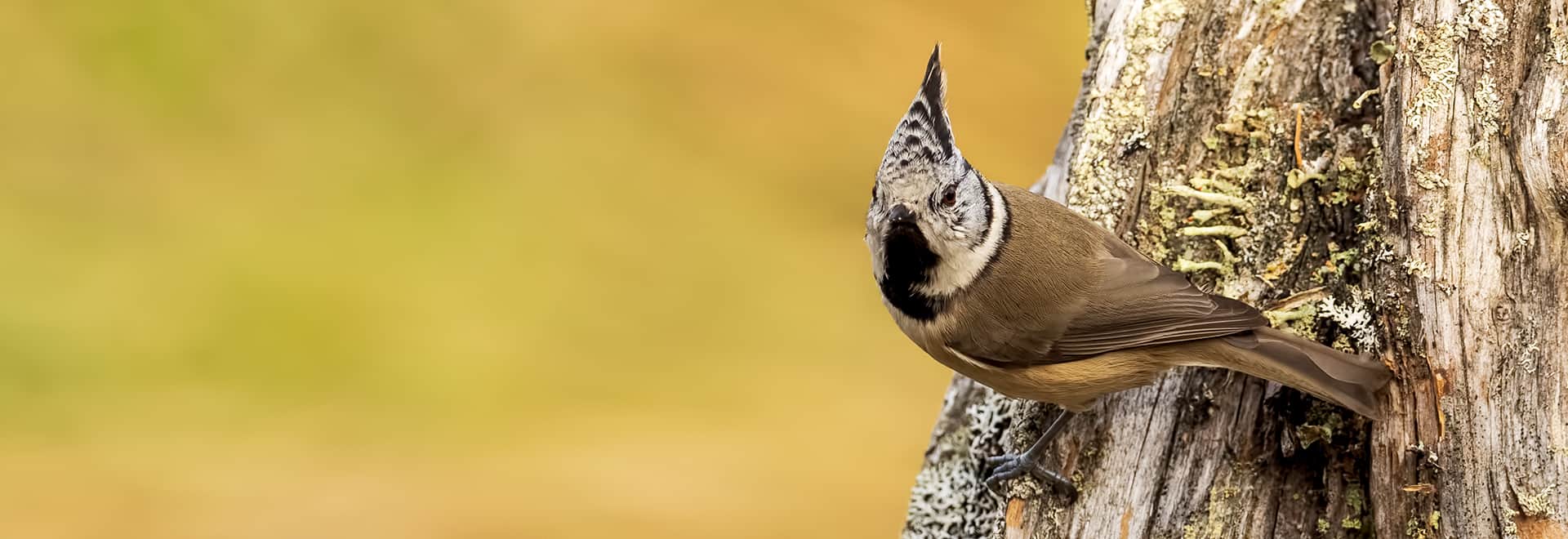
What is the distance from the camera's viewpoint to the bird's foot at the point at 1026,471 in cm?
263

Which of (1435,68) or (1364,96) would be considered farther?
(1364,96)

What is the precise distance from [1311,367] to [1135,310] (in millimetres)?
428

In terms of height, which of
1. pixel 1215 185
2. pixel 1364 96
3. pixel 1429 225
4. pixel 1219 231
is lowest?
pixel 1429 225

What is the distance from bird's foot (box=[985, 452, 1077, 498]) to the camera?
2.63 metres

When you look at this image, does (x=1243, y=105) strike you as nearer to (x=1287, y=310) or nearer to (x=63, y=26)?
(x=1287, y=310)

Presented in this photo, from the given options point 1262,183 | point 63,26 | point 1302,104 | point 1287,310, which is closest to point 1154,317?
point 1287,310

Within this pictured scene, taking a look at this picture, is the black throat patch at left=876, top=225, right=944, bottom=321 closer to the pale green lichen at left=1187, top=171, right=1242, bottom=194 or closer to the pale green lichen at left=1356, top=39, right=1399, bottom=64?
the pale green lichen at left=1187, top=171, right=1242, bottom=194

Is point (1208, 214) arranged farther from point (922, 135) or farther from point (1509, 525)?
point (1509, 525)

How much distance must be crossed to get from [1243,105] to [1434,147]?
1.85 feet

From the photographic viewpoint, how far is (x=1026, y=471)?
270 centimetres

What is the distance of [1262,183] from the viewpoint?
274 centimetres

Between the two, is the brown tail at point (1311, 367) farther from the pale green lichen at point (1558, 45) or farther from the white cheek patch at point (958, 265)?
the pale green lichen at point (1558, 45)

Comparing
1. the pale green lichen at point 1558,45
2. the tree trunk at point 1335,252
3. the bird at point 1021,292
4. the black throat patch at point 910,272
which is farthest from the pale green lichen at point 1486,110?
the black throat patch at point 910,272

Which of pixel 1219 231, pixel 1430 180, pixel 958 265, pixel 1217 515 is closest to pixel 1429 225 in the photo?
pixel 1430 180
